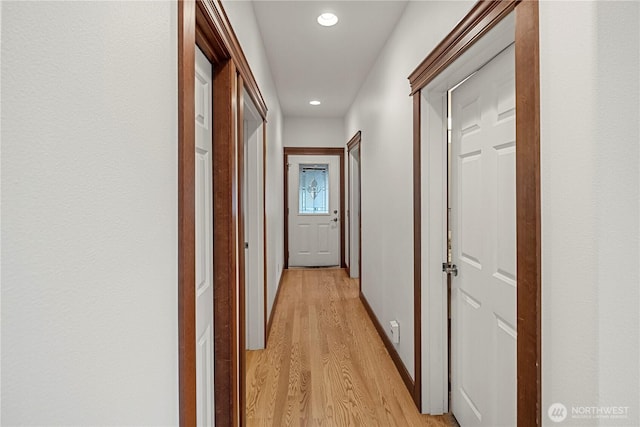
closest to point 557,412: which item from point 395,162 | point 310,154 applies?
point 395,162

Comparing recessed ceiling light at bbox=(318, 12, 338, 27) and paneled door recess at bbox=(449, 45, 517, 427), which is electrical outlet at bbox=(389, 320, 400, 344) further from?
recessed ceiling light at bbox=(318, 12, 338, 27)

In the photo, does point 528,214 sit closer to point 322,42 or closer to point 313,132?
point 322,42

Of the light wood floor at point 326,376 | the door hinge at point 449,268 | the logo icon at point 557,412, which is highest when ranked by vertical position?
the door hinge at point 449,268

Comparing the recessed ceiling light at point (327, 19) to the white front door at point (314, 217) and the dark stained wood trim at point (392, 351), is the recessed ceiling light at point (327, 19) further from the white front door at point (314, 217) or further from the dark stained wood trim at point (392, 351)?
the white front door at point (314, 217)

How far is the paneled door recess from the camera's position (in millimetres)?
1467

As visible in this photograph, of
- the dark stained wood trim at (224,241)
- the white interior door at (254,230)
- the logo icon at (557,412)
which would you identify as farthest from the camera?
the white interior door at (254,230)

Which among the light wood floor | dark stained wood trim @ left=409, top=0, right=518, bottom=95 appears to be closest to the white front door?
the light wood floor

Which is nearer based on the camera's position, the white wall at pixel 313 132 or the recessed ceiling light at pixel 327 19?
the recessed ceiling light at pixel 327 19

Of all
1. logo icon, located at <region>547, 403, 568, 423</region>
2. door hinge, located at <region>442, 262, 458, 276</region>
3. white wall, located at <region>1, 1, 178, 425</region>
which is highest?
white wall, located at <region>1, 1, 178, 425</region>

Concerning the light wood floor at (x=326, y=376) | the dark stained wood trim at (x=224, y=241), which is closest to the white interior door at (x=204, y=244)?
the dark stained wood trim at (x=224, y=241)

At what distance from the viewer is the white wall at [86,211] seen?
43 centimetres

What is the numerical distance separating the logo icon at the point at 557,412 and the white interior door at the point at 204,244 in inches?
46.7

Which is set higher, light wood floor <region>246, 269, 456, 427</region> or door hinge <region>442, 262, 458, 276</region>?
door hinge <region>442, 262, 458, 276</region>

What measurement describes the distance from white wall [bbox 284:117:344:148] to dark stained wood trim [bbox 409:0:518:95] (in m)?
3.94
